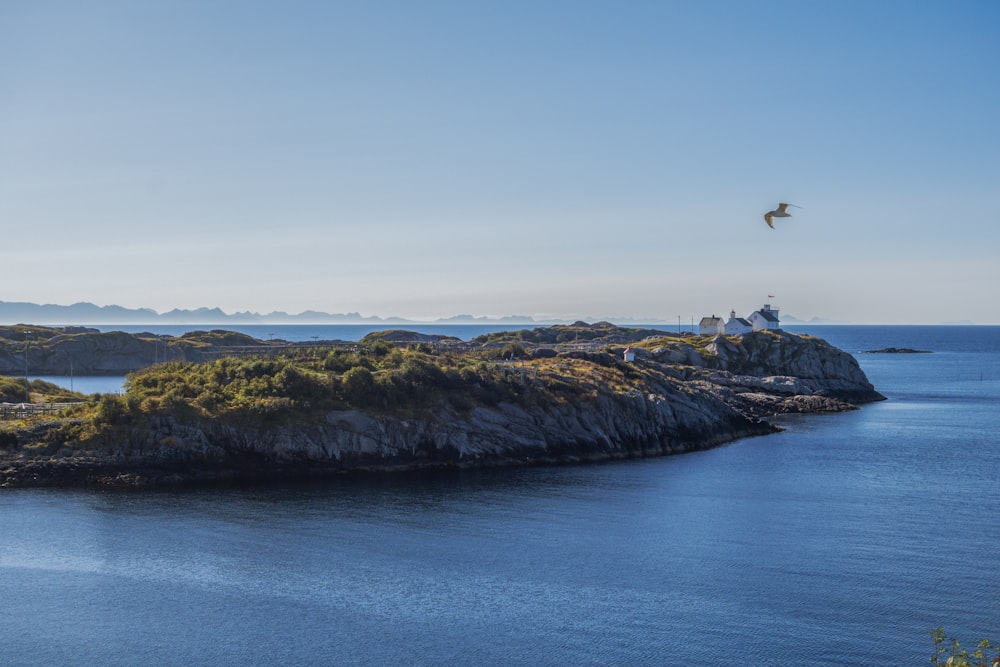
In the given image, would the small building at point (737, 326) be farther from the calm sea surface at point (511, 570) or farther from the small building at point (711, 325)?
the calm sea surface at point (511, 570)

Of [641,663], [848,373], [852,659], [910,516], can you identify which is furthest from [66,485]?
[848,373]

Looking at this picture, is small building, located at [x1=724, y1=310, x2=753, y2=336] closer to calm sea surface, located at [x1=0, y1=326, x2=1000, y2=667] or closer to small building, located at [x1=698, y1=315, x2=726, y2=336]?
small building, located at [x1=698, y1=315, x2=726, y2=336]

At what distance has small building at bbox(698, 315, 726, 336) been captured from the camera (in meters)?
170

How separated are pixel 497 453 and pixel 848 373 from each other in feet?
294

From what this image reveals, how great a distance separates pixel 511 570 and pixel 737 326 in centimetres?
12641

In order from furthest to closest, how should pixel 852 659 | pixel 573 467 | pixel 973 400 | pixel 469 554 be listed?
1. pixel 973 400
2. pixel 573 467
3. pixel 469 554
4. pixel 852 659

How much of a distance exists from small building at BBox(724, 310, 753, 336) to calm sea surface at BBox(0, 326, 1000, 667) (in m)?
89.9

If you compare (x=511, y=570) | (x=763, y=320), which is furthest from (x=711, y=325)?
(x=511, y=570)

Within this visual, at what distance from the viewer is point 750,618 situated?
Answer: 3806cm

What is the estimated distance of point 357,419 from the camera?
75.6 metres

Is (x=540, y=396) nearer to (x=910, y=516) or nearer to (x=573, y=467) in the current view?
(x=573, y=467)

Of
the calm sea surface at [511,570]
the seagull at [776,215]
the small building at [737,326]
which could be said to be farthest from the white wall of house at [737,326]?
the seagull at [776,215]

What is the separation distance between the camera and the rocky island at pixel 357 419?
6906cm

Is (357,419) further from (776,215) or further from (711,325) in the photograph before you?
(711,325)
